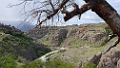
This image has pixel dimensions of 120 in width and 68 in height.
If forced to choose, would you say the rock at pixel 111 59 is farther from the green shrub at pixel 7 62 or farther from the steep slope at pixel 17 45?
the steep slope at pixel 17 45

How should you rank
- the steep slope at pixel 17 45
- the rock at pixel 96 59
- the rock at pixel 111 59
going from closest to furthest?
the rock at pixel 111 59, the rock at pixel 96 59, the steep slope at pixel 17 45

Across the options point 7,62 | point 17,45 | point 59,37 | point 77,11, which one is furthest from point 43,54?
point 77,11

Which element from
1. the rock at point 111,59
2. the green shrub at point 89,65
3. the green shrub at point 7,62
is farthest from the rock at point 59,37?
the rock at point 111,59

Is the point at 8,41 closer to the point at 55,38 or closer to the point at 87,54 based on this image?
the point at 87,54

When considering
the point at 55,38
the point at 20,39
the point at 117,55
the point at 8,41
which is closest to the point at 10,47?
the point at 8,41

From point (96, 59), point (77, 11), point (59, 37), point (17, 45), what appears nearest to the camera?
point (77, 11)

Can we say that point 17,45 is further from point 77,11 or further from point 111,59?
point 77,11

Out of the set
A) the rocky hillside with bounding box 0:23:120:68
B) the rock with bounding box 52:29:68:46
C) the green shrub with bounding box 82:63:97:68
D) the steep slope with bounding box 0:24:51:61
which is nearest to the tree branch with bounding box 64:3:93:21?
the rocky hillside with bounding box 0:23:120:68

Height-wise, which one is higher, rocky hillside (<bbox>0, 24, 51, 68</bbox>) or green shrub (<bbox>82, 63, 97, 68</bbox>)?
rocky hillside (<bbox>0, 24, 51, 68</bbox>)

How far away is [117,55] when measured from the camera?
33.3 meters

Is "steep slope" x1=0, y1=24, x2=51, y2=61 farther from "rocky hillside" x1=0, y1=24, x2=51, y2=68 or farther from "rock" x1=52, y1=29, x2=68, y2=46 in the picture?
"rock" x1=52, y1=29, x2=68, y2=46

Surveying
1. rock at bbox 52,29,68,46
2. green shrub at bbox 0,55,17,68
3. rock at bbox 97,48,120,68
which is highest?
green shrub at bbox 0,55,17,68

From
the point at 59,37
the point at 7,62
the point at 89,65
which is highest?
the point at 7,62

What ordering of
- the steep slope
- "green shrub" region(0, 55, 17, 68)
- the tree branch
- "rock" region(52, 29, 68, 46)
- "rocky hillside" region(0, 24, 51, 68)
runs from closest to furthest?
the tree branch, "green shrub" region(0, 55, 17, 68), "rocky hillside" region(0, 24, 51, 68), the steep slope, "rock" region(52, 29, 68, 46)
